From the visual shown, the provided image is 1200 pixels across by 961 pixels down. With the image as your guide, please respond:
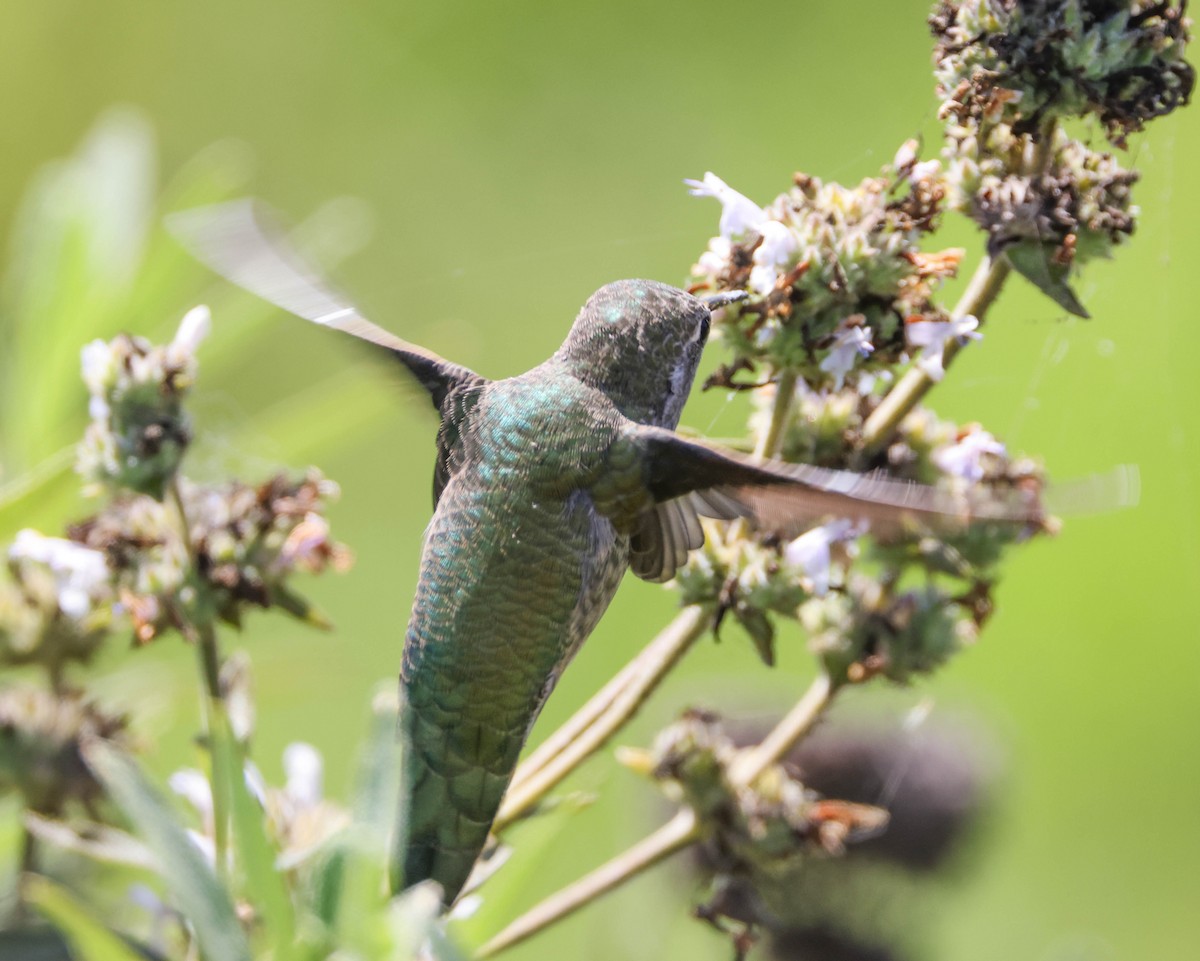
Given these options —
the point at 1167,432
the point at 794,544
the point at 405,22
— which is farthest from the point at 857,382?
the point at 405,22

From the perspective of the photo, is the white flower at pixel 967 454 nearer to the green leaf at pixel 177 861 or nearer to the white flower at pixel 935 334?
the white flower at pixel 935 334

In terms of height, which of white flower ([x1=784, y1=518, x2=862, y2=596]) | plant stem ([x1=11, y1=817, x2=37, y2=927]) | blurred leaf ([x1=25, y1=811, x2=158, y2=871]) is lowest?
plant stem ([x1=11, y1=817, x2=37, y2=927])

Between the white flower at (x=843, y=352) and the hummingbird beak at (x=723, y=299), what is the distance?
7 centimetres

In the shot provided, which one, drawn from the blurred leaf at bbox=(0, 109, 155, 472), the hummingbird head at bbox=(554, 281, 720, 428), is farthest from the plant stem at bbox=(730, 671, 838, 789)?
the blurred leaf at bbox=(0, 109, 155, 472)

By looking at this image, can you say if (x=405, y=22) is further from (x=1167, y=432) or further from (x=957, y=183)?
(x=957, y=183)

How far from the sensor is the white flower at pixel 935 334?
0.88 meters

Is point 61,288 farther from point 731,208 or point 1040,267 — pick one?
point 1040,267

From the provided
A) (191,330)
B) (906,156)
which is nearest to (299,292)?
(191,330)

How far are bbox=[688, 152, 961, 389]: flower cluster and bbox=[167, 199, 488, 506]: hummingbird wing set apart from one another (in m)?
0.18

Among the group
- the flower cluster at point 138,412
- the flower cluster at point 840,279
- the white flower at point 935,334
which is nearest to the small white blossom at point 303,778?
the flower cluster at point 138,412

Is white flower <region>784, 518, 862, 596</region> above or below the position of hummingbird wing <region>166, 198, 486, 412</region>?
below

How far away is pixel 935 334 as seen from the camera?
2.89 ft

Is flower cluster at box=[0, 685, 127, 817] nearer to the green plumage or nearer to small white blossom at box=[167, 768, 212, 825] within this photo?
small white blossom at box=[167, 768, 212, 825]

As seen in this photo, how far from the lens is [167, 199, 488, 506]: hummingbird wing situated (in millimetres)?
956
